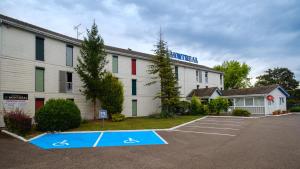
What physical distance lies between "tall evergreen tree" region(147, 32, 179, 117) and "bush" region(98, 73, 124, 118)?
6274 mm

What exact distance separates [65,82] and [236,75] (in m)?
47.6

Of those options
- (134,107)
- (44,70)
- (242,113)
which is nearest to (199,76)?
(242,113)

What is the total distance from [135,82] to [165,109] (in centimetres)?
512

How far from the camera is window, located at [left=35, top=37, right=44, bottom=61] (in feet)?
63.2

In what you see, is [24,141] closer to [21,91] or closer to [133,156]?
[133,156]

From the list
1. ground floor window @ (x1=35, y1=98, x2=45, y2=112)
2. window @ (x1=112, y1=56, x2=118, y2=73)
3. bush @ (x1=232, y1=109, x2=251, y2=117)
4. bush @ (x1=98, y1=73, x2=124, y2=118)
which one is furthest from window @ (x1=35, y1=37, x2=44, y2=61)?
bush @ (x1=232, y1=109, x2=251, y2=117)

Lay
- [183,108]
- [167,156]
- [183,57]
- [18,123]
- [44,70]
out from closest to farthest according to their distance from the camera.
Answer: [167,156], [18,123], [44,70], [183,108], [183,57]

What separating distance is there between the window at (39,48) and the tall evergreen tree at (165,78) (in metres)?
12.9

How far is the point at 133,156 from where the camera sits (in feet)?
26.6

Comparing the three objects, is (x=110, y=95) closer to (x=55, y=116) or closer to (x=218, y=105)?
(x=55, y=116)

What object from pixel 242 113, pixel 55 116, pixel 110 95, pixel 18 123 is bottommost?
pixel 242 113

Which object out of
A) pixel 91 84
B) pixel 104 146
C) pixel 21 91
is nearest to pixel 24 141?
pixel 104 146

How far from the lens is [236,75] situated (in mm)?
57375

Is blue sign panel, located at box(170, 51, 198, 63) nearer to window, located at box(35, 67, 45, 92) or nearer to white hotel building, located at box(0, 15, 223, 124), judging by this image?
white hotel building, located at box(0, 15, 223, 124)
